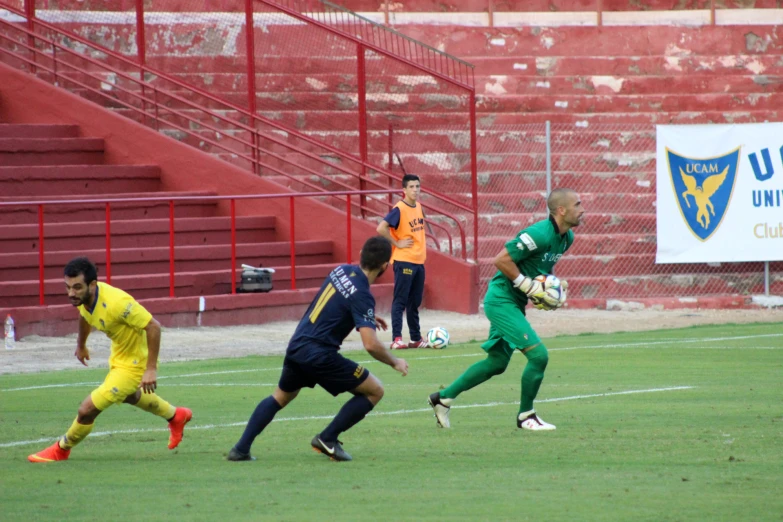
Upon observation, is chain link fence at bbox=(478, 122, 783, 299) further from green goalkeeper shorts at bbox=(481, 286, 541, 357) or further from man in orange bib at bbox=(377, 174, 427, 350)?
green goalkeeper shorts at bbox=(481, 286, 541, 357)

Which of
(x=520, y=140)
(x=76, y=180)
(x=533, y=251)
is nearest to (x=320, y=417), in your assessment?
(x=533, y=251)

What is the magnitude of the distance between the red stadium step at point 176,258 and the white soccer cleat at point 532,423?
10831mm

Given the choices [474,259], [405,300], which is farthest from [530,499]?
[474,259]

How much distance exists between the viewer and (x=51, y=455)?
817 centimetres

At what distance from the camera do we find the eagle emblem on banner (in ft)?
70.6

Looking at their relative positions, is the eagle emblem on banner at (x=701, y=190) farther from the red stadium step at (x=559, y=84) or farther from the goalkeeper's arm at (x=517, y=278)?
the goalkeeper's arm at (x=517, y=278)

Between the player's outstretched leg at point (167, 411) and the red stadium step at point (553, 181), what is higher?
the red stadium step at point (553, 181)

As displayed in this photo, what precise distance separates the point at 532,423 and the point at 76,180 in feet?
45.0

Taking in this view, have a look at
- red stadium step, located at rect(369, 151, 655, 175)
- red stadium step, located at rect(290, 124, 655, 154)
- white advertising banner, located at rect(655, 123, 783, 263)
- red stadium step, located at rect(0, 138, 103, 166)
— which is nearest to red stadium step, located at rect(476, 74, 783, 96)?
red stadium step, located at rect(290, 124, 655, 154)

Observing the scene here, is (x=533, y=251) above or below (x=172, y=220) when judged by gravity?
above

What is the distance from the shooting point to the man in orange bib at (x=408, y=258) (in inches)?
642

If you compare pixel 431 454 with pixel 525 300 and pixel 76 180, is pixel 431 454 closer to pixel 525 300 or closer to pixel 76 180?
pixel 525 300

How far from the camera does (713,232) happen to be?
21609mm

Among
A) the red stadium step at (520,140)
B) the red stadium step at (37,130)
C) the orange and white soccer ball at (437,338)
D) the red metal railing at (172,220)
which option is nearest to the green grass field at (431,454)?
the orange and white soccer ball at (437,338)
